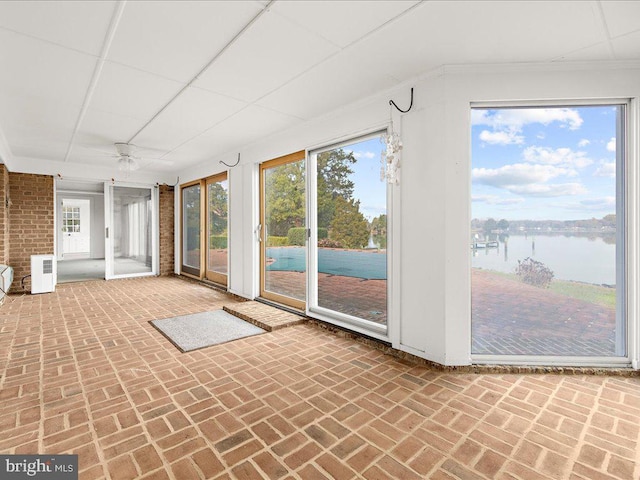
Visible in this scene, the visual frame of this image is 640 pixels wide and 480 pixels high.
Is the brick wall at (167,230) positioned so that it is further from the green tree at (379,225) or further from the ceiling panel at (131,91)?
the green tree at (379,225)

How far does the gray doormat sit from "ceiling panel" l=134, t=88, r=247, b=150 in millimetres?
2474

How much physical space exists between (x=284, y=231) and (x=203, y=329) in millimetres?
1707

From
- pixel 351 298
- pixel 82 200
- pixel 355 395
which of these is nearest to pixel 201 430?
pixel 355 395

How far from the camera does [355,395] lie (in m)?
2.22

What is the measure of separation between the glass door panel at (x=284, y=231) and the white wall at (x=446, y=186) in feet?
5.30

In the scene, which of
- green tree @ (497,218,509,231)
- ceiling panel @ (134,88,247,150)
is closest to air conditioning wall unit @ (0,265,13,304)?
ceiling panel @ (134,88,247,150)

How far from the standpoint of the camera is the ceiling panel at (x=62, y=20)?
1824 mm

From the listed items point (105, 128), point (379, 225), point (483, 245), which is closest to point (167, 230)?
point (105, 128)

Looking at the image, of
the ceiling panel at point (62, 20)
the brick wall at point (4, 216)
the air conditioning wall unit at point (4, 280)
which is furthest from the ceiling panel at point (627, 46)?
the brick wall at point (4, 216)

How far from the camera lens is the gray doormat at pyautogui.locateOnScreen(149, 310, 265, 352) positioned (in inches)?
127

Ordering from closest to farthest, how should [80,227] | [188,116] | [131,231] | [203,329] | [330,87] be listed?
[330,87], [203,329], [188,116], [131,231], [80,227]

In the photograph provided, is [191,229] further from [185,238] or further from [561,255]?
[561,255]

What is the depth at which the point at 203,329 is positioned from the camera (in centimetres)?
362

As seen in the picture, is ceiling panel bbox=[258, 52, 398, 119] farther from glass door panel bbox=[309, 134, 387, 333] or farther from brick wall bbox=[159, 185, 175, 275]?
brick wall bbox=[159, 185, 175, 275]
